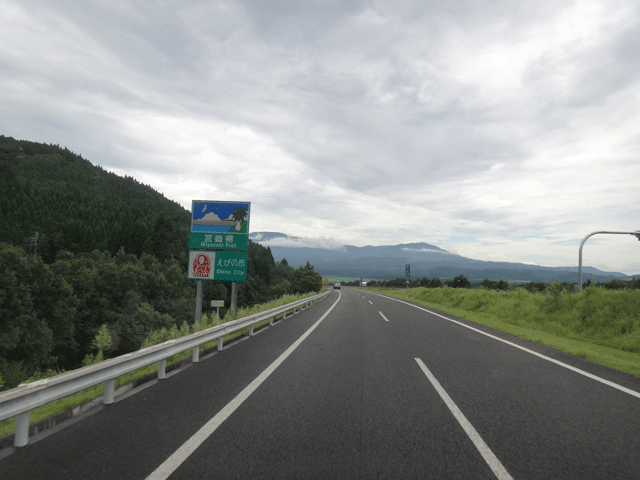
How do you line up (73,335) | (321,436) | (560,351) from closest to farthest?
(321,436), (560,351), (73,335)

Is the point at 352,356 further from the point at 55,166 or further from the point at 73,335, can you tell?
the point at 55,166

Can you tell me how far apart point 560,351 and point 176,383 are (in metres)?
8.81

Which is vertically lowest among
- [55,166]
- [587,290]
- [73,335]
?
[73,335]

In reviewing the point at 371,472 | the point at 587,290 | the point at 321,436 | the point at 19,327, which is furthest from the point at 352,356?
the point at 19,327

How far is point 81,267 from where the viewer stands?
5125cm

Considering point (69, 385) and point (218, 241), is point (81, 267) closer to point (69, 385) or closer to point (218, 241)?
point (218, 241)

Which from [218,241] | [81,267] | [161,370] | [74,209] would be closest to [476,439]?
[161,370]

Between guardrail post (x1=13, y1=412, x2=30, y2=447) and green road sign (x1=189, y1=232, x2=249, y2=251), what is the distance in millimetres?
12333

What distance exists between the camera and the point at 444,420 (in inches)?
171

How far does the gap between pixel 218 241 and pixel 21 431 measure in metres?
12.6

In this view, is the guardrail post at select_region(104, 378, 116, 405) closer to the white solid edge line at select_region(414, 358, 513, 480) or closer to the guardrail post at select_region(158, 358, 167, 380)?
the guardrail post at select_region(158, 358, 167, 380)

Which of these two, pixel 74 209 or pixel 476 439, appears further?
pixel 74 209

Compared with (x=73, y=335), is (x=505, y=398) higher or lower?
higher

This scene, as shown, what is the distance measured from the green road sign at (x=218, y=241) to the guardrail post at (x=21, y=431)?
40.5ft
